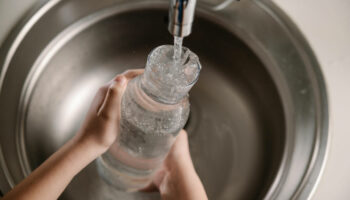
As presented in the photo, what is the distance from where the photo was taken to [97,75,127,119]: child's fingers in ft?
1.56

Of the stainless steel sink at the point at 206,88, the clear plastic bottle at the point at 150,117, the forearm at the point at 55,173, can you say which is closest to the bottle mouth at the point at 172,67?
the clear plastic bottle at the point at 150,117

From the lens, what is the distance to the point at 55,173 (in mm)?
467

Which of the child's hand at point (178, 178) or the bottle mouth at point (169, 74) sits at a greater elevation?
the bottle mouth at point (169, 74)

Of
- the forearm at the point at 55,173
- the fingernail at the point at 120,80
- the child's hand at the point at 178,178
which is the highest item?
the fingernail at the point at 120,80

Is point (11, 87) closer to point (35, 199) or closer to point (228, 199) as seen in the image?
point (35, 199)

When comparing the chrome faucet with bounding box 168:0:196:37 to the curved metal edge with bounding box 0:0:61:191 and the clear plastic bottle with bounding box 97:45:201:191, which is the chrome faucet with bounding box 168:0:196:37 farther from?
the curved metal edge with bounding box 0:0:61:191

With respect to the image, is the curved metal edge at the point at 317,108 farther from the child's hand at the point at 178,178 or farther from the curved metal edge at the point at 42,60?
the curved metal edge at the point at 42,60

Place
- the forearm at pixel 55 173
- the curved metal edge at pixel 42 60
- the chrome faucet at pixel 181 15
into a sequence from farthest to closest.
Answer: the curved metal edge at pixel 42 60 < the forearm at pixel 55 173 < the chrome faucet at pixel 181 15

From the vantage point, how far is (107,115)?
1.56ft

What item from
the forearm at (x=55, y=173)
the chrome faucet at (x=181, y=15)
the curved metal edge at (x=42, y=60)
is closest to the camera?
the chrome faucet at (x=181, y=15)

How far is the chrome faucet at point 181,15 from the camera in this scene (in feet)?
1.11

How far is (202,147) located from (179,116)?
218 mm

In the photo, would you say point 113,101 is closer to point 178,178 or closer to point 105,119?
point 105,119

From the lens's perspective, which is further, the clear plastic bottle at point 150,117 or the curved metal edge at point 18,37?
the curved metal edge at point 18,37
